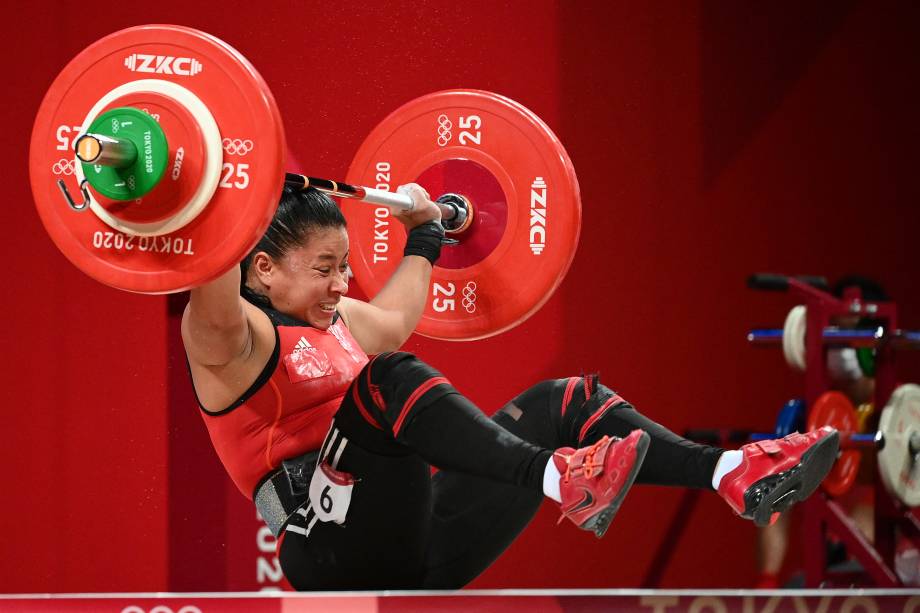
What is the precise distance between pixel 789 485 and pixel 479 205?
1.16 m

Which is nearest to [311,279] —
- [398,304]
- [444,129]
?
[398,304]

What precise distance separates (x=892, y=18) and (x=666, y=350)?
176 cm

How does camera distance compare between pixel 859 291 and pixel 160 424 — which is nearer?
pixel 160 424

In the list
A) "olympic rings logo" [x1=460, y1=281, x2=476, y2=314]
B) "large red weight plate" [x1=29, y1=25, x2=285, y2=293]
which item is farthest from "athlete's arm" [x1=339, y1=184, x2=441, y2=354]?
"large red weight plate" [x1=29, y1=25, x2=285, y2=293]

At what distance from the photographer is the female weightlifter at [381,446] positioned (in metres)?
1.79

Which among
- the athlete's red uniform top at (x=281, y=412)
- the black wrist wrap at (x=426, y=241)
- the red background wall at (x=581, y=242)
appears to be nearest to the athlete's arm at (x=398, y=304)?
the black wrist wrap at (x=426, y=241)

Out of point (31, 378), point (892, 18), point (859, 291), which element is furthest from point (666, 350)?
point (31, 378)

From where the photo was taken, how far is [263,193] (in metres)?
1.89

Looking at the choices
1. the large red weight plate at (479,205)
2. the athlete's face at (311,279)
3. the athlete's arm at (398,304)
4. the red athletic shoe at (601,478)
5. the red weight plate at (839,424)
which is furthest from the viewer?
the red weight plate at (839,424)

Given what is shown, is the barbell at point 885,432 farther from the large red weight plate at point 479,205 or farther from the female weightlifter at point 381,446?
the female weightlifter at point 381,446

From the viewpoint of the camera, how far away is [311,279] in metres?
2.17

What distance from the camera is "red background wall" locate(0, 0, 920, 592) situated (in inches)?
143

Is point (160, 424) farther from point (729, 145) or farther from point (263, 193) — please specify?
point (729, 145)

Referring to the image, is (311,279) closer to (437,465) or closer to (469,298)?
(437,465)
